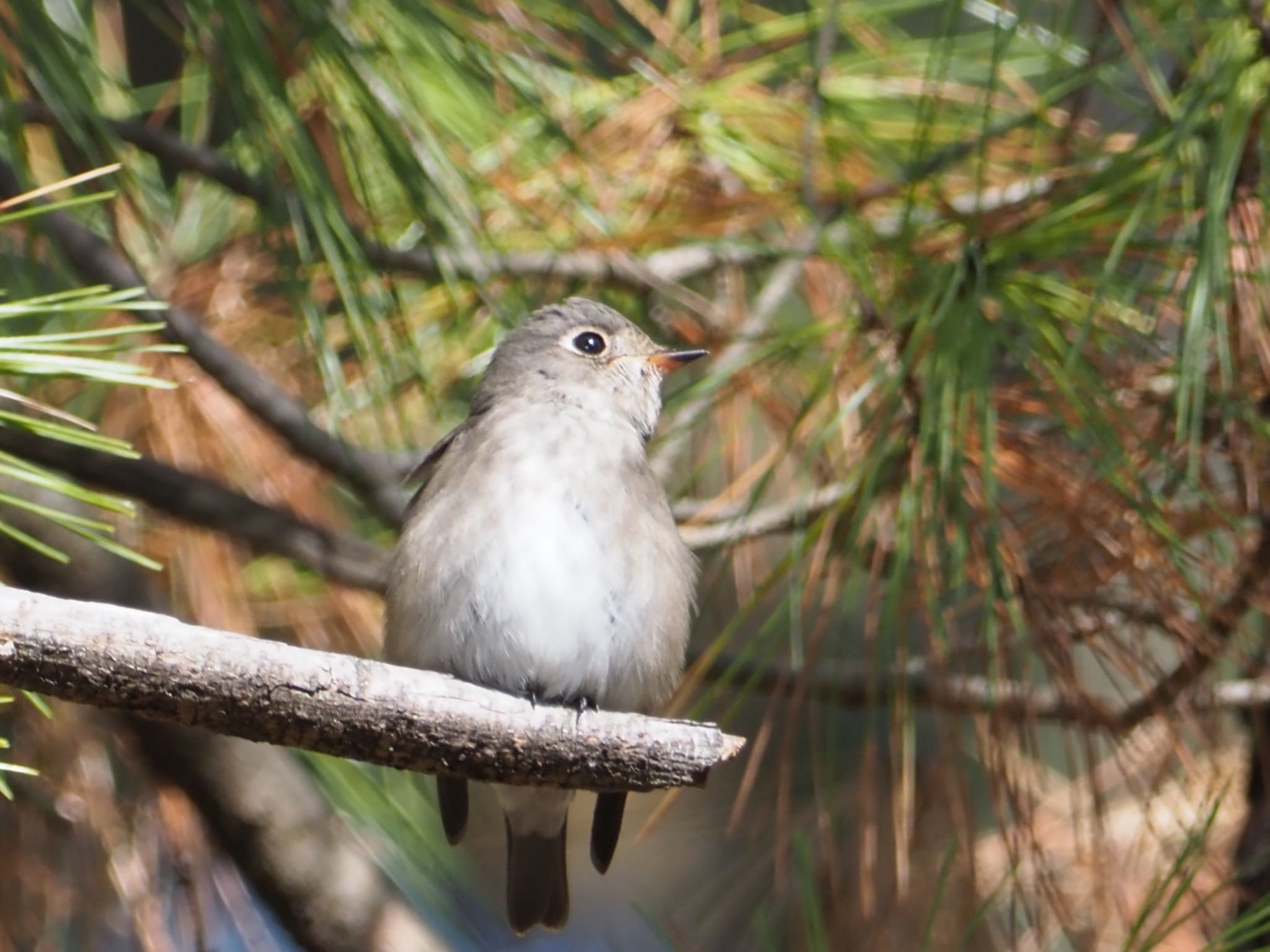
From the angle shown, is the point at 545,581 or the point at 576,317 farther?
the point at 576,317

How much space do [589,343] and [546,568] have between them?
0.67m

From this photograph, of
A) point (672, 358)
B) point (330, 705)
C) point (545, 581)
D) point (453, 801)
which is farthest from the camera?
point (672, 358)

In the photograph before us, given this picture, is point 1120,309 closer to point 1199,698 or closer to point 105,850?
point 1199,698

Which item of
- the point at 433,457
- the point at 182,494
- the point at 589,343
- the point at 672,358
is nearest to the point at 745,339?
the point at 672,358

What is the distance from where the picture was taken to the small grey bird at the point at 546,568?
2766mm

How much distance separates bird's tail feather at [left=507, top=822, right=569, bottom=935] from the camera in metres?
3.27

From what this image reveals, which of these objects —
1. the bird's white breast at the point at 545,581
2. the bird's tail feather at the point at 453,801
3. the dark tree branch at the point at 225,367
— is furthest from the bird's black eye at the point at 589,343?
the bird's tail feather at the point at 453,801

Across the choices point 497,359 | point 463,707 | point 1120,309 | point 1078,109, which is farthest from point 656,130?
point 463,707

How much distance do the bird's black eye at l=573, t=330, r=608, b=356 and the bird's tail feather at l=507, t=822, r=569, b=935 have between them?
3.18ft

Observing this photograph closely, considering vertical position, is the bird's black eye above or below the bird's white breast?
above

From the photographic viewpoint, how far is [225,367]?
2.79 m

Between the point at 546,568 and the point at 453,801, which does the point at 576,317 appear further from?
the point at 453,801

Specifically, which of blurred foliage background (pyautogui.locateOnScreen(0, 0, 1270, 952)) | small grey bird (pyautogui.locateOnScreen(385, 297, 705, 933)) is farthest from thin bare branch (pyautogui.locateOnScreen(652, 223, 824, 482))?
small grey bird (pyautogui.locateOnScreen(385, 297, 705, 933))

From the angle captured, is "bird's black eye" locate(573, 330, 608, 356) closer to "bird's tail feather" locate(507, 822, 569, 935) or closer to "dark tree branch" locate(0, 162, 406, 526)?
"dark tree branch" locate(0, 162, 406, 526)
